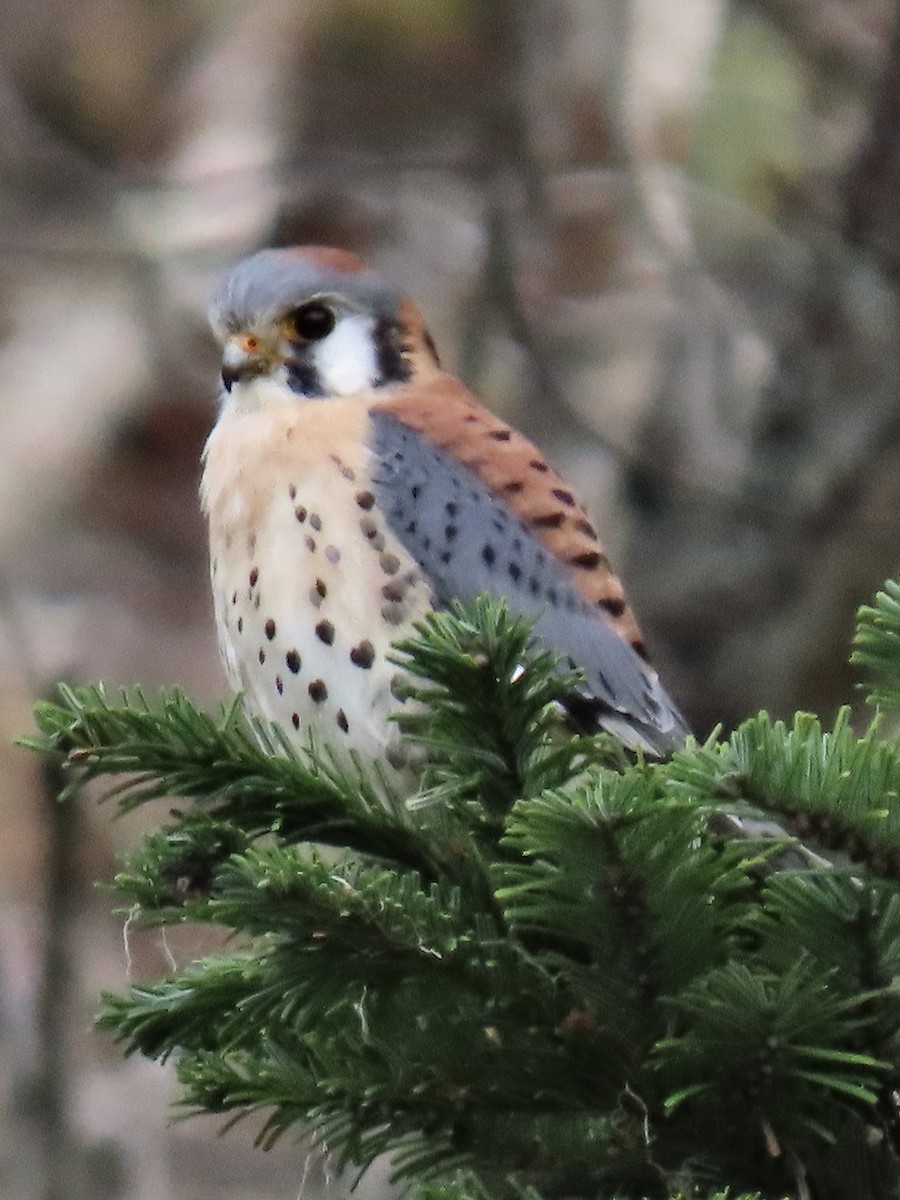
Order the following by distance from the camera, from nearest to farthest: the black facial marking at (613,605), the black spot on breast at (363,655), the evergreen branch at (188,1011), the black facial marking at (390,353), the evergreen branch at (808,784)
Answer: the evergreen branch at (808,784) < the evergreen branch at (188,1011) < the black spot on breast at (363,655) < the black facial marking at (613,605) < the black facial marking at (390,353)

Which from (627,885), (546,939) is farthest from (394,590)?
(627,885)

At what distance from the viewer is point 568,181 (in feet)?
17.6

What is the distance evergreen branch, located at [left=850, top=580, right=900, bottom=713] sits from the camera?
143cm

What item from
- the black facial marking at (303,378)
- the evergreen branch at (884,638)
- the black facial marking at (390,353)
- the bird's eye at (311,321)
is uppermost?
the black facial marking at (390,353)

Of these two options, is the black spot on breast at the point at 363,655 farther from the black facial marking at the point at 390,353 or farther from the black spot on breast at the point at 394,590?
the black facial marking at the point at 390,353

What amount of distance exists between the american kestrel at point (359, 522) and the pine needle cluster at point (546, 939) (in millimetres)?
841

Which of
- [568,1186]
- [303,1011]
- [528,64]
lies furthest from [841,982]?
[528,64]

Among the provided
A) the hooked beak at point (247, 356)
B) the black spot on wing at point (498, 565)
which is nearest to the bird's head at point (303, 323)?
the hooked beak at point (247, 356)

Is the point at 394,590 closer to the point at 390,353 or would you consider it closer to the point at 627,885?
the point at 390,353

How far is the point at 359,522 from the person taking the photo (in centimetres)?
278

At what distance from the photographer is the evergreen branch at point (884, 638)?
4.69 ft

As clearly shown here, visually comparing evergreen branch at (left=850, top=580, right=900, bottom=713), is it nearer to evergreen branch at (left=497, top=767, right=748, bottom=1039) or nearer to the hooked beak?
evergreen branch at (left=497, top=767, right=748, bottom=1039)

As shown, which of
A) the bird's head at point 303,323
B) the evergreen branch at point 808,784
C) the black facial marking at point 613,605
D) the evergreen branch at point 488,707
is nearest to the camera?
Result: the evergreen branch at point 808,784

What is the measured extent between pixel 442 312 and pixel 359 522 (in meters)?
3.41
